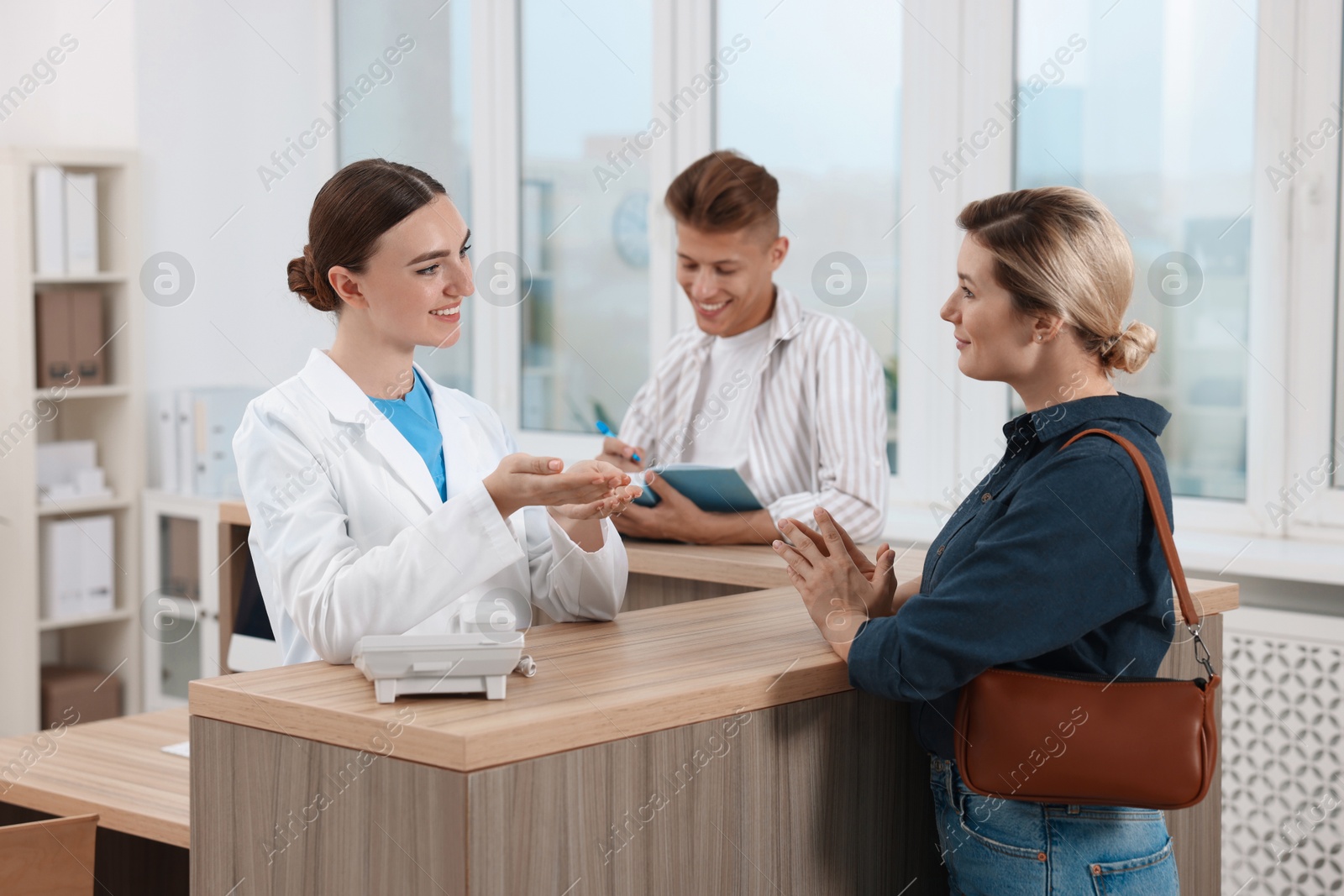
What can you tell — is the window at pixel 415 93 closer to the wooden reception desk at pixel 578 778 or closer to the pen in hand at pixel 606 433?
the pen in hand at pixel 606 433

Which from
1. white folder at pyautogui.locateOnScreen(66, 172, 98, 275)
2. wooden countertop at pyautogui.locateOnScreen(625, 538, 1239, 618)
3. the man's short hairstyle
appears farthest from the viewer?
white folder at pyautogui.locateOnScreen(66, 172, 98, 275)

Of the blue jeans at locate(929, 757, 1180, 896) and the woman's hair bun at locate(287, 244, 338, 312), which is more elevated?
the woman's hair bun at locate(287, 244, 338, 312)

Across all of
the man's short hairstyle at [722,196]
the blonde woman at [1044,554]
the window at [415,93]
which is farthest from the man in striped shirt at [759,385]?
the window at [415,93]

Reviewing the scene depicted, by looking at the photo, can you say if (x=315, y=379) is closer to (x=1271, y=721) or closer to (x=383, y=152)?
(x=1271, y=721)

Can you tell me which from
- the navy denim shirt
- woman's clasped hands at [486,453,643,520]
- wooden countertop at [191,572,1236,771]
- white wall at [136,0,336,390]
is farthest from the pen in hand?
white wall at [136,0,336,390]

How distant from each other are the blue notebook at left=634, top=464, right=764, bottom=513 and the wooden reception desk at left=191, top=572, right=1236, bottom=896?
86 centimetres

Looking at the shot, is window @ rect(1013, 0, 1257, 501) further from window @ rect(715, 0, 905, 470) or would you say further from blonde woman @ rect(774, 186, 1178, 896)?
blonde woman @ rect(774, 186, 1178, 896)

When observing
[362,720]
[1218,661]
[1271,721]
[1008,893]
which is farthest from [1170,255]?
[362,720]

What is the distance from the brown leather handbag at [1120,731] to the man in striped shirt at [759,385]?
1.26 m

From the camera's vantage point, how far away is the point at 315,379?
1.77 m

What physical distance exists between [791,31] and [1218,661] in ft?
8.44

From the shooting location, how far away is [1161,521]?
146cm

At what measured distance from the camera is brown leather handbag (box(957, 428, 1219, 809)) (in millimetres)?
1471

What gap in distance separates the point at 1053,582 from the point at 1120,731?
0.19m
